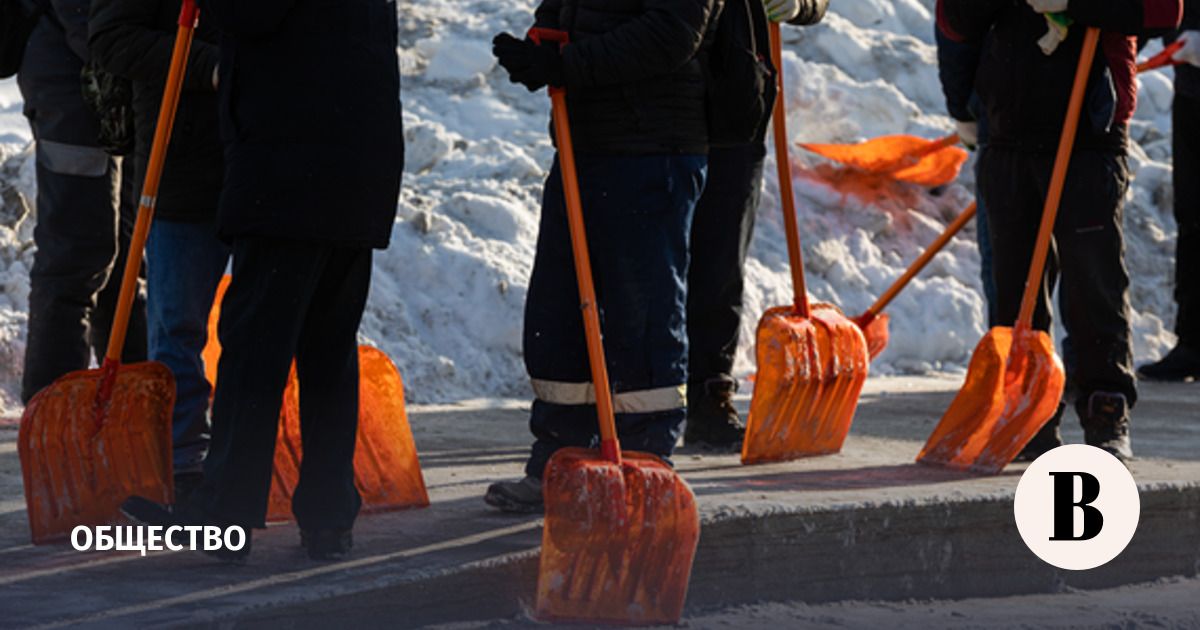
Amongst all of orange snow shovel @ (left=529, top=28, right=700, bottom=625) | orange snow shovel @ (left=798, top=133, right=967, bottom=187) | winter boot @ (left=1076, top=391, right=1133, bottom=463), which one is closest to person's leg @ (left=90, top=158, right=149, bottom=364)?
orange snow shovel @ (left=529, top=28, right=700, bottom=625)

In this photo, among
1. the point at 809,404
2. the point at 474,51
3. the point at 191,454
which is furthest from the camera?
the point at 474,51

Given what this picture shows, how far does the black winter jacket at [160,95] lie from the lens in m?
3.82

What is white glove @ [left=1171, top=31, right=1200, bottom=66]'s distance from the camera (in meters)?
6.93

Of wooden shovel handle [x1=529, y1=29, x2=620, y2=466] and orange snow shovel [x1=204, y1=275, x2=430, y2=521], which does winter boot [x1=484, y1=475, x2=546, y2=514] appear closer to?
orange snow shovel [x1=204, y1=275, x2=430, y2=521]

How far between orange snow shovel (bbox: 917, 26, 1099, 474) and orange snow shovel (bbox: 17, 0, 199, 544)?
2501 mm

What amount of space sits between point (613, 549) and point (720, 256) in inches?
78.2

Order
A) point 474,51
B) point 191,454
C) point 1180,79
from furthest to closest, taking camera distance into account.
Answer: point 474,51 → point 1180,79 → point 191,454

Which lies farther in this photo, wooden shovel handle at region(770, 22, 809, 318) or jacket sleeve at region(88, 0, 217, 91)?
wooden shovel handle at region(770, 22, 809, 318)

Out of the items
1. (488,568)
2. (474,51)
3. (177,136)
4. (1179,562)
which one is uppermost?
(474,51)

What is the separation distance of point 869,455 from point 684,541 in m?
1.93

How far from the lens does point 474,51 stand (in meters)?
9.30

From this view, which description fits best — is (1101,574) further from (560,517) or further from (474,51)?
(474,51)

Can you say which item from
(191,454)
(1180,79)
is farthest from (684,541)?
(1180,79)

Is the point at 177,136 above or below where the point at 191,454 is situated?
above
